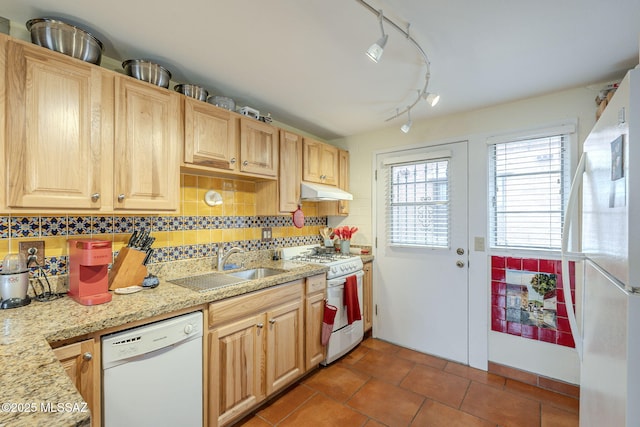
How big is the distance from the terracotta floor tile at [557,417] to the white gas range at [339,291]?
1.46 meters

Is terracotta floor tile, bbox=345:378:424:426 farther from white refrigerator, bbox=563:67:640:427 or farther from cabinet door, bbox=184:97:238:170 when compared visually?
cabinet door, bbox=184:97:238:170

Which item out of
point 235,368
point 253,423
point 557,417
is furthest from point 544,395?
point 235,368

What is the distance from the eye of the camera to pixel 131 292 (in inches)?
61.6

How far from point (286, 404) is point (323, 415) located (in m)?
0.29

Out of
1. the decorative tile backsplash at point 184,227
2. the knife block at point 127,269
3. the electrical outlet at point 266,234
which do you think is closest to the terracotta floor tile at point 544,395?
the decorative tile backsplash at point 184,227

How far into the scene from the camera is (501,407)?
2016 millimetres

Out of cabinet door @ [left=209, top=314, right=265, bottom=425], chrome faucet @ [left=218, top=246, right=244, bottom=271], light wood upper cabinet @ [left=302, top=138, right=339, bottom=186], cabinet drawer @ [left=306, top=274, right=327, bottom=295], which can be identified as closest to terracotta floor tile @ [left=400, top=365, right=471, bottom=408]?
cabinet drawer @ [left=306, top=274, right=327, bottom=295]

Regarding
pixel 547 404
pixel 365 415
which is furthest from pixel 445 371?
pixel 365 415

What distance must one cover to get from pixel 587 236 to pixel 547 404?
5.41 feet

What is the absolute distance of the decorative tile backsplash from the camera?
151 cm

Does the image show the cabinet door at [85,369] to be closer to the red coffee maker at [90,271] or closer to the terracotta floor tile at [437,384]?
the red coffee maker at [90,271]

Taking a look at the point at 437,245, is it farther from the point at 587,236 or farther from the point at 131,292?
the point at 131,292

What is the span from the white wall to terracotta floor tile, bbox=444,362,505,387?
0.23 ft

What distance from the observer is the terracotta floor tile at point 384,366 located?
2400mm
